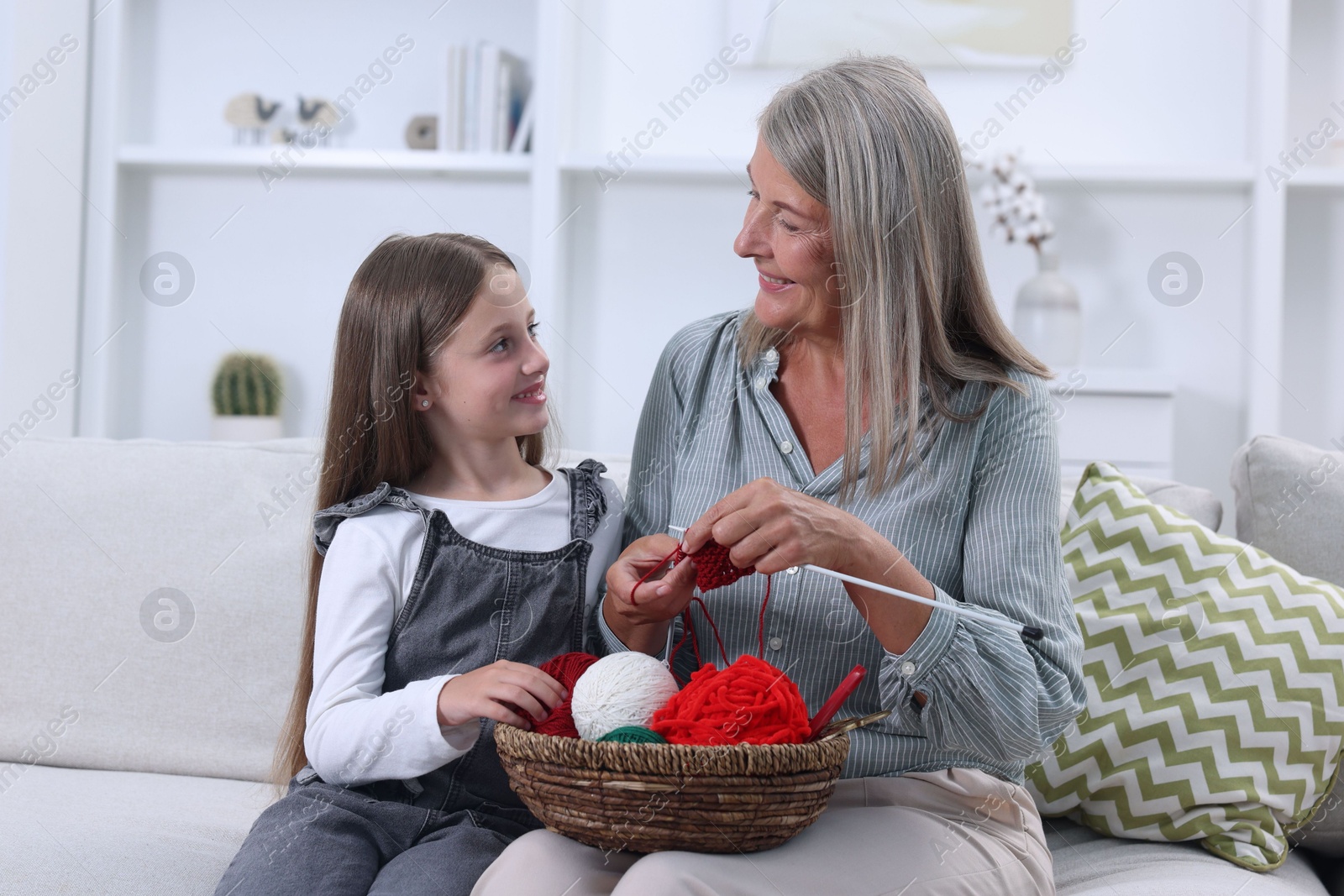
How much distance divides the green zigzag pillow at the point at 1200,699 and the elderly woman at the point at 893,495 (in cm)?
21

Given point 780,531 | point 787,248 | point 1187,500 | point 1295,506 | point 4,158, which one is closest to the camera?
point 780,531

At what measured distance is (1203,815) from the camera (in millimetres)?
1348

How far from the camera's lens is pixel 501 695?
1.12m

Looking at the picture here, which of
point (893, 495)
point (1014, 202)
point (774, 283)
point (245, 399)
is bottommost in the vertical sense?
point (893, 495)

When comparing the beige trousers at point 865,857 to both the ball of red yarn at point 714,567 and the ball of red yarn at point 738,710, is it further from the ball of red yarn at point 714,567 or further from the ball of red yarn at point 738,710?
the ball of red yarn at point 714,567

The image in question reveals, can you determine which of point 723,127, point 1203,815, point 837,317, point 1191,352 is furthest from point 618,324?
point 1203,815

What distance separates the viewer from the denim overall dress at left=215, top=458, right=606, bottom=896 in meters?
1.16

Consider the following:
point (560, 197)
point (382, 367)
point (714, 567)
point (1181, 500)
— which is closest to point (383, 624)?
point (382, 367)

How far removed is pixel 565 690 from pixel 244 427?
8.04 ft

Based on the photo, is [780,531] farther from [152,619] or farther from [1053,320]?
[1053,320]

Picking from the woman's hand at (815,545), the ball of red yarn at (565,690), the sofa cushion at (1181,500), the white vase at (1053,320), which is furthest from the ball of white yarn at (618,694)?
the white vase at (1053,320)

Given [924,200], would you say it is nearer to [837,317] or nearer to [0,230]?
[837,317]

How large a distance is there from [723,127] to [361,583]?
231cm

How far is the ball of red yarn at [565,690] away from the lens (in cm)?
110
